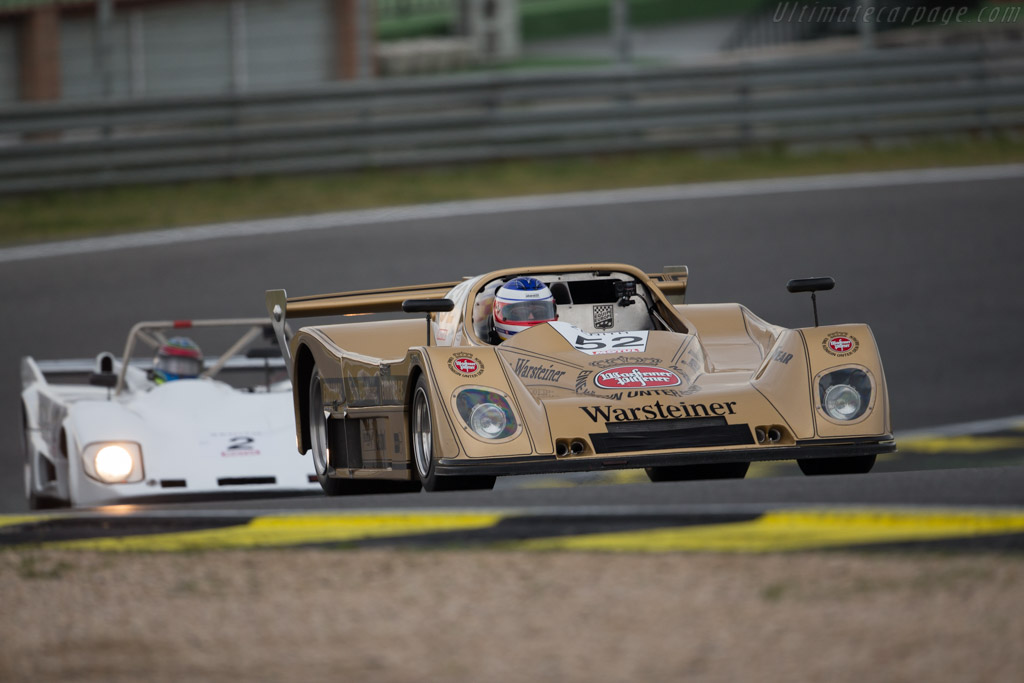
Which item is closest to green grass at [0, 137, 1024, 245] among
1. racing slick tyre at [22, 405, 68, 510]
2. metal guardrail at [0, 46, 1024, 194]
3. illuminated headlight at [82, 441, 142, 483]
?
metal guardrail at [0, 46, 1024, 194]

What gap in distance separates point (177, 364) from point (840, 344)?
430 centimetres

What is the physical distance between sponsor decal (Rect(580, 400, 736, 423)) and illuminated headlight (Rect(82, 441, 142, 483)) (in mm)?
3073

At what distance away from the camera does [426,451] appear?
20.7 feet

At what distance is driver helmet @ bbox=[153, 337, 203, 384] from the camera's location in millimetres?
9305

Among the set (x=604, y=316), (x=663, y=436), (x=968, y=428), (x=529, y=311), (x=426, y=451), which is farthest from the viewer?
(x=968, y=428)

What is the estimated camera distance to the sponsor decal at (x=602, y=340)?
6.55 meters

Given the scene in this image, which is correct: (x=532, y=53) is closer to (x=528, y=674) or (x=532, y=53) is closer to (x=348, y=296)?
(x=348, y=296)

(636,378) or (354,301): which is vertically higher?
(354,301)

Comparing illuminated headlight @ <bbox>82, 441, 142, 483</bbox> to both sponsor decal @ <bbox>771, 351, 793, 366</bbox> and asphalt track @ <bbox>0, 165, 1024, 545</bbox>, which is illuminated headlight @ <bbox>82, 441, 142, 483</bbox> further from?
sponsor decal @ <bbox>771, 351, 793, 366</bbox>

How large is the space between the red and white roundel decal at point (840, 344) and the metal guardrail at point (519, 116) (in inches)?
346

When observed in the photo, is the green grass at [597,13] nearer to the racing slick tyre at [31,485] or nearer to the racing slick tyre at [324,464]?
the racing slick tyre at [31,485]

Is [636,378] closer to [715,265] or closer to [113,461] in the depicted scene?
[113,461]

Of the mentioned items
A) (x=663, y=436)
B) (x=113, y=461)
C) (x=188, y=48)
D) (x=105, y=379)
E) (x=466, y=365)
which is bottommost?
(x=113, y=461)

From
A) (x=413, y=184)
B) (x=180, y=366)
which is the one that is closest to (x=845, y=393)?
(x=180, y=366)
